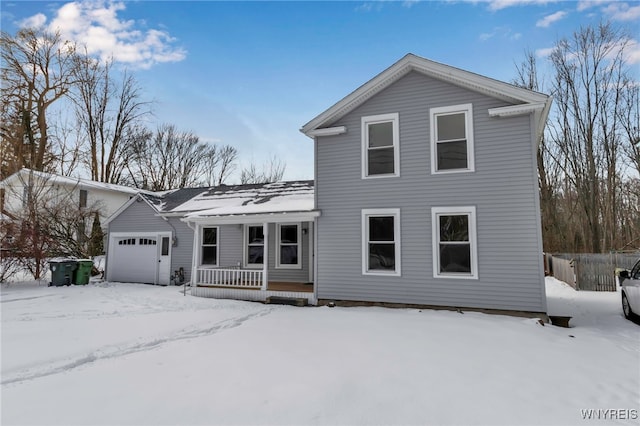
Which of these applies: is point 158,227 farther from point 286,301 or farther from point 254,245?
point 286,301

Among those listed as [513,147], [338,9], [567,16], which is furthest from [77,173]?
[567,16]

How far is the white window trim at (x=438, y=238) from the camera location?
8.00m

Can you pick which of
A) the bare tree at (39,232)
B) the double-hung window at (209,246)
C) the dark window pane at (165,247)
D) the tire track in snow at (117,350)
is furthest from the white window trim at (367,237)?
the bare tree at (39,232)

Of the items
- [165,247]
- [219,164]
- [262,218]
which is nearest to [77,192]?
[165,247]

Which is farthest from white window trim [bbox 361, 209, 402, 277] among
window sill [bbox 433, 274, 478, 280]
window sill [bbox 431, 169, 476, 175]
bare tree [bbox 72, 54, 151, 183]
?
bare tree [bbox 72, 54, 151, 183]

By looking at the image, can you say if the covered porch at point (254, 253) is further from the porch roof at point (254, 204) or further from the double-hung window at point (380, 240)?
the double-hung window at point (380, 240)

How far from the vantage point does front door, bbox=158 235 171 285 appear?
13422 millimetres

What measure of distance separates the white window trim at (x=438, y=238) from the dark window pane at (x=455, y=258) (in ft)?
0.34

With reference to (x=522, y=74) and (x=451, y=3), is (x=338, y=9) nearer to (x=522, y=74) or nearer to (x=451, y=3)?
(x=451, y=3)

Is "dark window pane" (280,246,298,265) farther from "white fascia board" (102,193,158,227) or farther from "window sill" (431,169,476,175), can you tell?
"white fascia board" (102,193,158,227)

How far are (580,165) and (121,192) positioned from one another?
2909cm

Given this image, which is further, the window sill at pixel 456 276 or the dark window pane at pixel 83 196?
the dark window pane at pixel 83 196

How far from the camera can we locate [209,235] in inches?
509

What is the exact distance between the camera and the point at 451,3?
11109 millimetres
